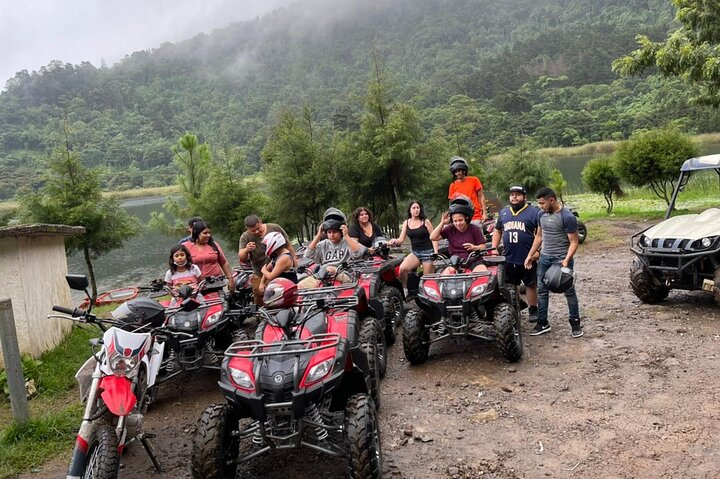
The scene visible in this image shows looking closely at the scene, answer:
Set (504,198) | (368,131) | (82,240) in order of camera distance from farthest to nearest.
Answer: (504,198) < (82,240) < (368,131)

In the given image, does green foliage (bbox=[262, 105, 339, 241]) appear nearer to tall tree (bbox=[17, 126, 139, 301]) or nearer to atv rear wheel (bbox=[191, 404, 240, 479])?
tall tree (bbox=[17, 126, 139, 301])

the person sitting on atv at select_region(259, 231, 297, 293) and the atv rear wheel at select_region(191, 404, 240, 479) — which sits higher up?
the person sitting on atv at select_region(259, 231, 297, 293)

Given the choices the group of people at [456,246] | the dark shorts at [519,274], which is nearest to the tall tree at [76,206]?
the group of people at [456,246]

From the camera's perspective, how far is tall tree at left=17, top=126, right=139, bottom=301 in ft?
49.3

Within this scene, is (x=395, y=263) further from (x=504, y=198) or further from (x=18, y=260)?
(x=504, y=198)

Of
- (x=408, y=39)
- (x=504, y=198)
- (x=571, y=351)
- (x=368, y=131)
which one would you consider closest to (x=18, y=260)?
(x=571, y=351)

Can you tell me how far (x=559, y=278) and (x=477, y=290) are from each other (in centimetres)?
110

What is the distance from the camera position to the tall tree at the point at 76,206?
15.0m

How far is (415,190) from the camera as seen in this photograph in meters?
14.8

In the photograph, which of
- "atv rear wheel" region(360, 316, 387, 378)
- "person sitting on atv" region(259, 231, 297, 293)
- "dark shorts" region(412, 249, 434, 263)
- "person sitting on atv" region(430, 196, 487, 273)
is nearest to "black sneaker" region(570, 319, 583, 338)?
"person sitting on atv" region(430, 196, 487, 273)

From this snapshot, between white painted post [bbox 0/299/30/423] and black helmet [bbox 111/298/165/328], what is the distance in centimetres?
135

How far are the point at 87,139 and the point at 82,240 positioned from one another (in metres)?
94.2

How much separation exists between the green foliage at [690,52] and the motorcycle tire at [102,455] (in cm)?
1199

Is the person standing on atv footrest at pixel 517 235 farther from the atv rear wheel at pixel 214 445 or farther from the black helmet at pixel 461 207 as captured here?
the atv rear wheel at pixel 214 445
